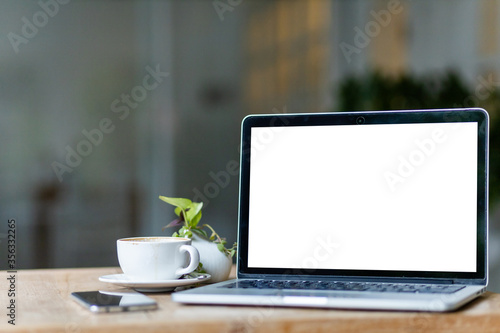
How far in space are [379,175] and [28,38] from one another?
302 cm

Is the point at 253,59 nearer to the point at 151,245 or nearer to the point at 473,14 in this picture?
the point at 473,14

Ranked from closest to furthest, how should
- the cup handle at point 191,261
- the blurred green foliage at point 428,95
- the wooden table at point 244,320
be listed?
1. the wooden table at point 244,320
2. the cup handle at point 191,261
3. the blurred green foliage at point 428,95

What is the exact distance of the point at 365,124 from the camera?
0.88 metres

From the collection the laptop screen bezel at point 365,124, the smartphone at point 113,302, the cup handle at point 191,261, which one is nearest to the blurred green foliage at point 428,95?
the laptop screen bezel at point 365,124

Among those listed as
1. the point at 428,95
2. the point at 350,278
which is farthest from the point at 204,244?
the point at 428,95

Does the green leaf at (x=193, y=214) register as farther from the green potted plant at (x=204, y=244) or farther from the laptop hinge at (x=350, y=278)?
the laptop hinge at (x=350, y=278)

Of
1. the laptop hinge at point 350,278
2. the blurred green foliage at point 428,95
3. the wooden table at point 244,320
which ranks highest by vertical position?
the blurred green foliage at point 428,95

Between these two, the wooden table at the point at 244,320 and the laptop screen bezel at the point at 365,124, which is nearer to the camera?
the wooden table at the point at 244,320

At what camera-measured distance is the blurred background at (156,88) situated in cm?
337

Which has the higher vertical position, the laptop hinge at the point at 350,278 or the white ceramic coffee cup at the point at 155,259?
the white ceramic coffee cup at the point at 155,259

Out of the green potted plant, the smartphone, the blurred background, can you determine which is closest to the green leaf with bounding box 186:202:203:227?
the green potted plant

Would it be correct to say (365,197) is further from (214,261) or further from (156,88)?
(156,88)

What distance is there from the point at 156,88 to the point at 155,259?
299 cm

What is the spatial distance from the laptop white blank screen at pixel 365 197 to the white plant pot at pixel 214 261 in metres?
0.09
